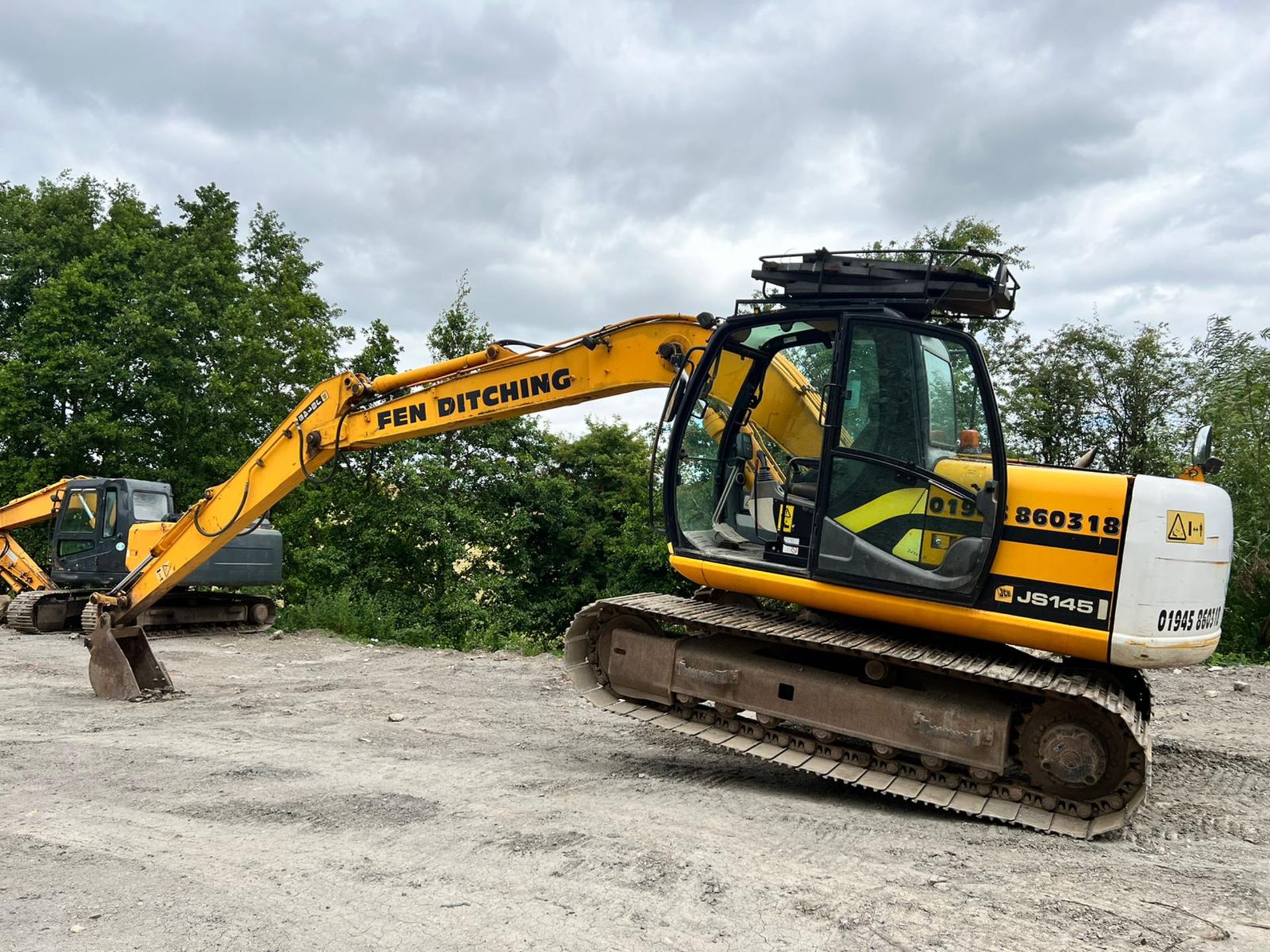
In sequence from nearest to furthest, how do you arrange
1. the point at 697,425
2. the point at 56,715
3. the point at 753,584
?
the point at 753,584 < the point at 697,425 < the point at 56,715

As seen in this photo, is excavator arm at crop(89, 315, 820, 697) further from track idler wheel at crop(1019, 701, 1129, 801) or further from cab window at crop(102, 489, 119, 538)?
cab window at crop(102, 489, 119, 538)

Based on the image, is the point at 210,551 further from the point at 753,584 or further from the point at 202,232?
the point at 202,232

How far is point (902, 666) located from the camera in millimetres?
5398

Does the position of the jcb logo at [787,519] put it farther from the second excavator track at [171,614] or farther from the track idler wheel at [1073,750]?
the second excavator track at [171,614]

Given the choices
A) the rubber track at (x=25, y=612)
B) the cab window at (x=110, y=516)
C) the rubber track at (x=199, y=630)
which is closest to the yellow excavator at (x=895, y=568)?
the rubber track at (x=199, y=630)

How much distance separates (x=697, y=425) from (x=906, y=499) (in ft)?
4.63

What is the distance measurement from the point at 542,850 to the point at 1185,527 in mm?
3657

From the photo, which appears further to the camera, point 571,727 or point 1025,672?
point 571,727

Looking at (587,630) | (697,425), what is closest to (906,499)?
(697,425)

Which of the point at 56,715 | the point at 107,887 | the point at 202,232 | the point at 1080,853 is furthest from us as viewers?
the point at 202,232

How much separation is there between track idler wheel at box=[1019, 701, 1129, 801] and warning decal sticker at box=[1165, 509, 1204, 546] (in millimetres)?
987

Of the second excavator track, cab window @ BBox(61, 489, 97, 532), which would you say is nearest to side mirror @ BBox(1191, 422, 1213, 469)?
the second excavator track

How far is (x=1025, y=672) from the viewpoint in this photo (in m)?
5.02

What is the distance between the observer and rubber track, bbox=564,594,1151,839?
4.78 meters
